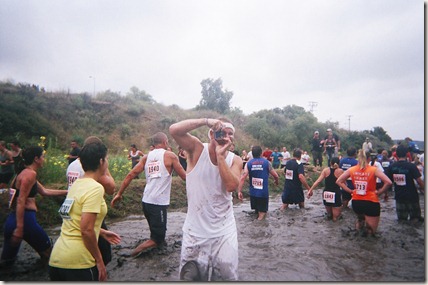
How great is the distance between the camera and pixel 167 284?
3133 mm

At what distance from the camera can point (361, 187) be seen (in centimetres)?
520

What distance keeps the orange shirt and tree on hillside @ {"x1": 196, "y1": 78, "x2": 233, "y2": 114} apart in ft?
66.8

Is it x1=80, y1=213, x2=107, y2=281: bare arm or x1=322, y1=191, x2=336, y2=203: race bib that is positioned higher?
x1=80, y1=213, x2=107, y2=281: bare arm

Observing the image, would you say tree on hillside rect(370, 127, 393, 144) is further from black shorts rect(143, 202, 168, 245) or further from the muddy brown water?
black shorts rect(143, 202, 168, 245)

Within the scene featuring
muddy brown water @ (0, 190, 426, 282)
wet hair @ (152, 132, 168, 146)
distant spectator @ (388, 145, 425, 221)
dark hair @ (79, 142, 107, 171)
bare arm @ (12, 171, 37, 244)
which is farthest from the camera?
distant spectator @ (388, 145, 425, 221)

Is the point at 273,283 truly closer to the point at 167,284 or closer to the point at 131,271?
the point at 167,284

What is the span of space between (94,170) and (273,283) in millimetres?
2516

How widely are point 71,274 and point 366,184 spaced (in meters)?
4.95

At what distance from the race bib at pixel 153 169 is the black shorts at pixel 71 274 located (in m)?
2.19

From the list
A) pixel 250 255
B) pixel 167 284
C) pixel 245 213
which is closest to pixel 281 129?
pixel 245 213

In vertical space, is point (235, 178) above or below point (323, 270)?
above

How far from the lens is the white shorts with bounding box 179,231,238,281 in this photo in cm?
250

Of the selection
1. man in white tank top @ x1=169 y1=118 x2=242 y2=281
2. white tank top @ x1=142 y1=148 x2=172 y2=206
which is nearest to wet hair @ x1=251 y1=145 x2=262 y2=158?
white tank top @ x1=142 y1=148 x2=172 y2=206

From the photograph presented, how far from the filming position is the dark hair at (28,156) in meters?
3.40
